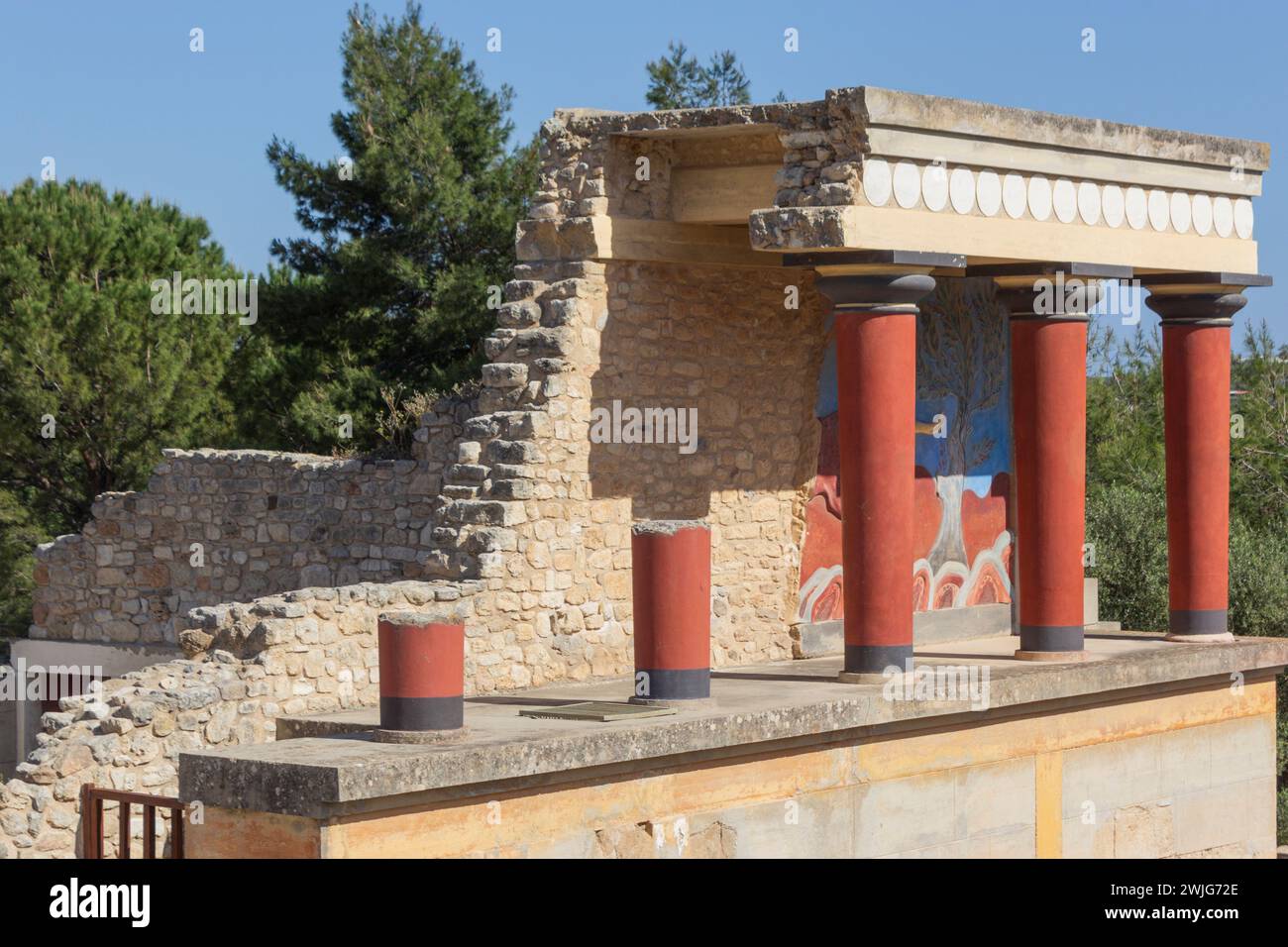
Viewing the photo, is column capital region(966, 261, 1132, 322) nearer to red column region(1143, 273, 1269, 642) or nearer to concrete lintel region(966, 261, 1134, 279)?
concrete lintel region(966, 261, 1134, 279)

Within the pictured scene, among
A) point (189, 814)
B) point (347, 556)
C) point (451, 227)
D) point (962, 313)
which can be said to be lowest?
point (189, 814)

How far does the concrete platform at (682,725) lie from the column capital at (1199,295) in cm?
248

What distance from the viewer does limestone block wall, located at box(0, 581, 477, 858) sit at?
392 inches

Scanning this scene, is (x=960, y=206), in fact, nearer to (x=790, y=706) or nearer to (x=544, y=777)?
(x=790, y=706)

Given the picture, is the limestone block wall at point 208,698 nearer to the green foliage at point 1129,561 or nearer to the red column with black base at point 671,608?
the red column with black base at point 671,608

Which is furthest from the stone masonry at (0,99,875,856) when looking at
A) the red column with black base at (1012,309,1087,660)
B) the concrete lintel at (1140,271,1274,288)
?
the concrete lintel at (1140,271,1274,288)

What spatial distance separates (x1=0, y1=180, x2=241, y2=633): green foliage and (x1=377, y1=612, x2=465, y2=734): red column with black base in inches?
626

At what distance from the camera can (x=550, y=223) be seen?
12.6 meters

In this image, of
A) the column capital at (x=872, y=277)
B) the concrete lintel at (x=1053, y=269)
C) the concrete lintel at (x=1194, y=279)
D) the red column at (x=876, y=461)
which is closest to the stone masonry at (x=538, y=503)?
the column capital at (x=872, y=277)

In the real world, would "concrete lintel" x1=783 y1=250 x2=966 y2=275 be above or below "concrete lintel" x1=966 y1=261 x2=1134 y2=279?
below

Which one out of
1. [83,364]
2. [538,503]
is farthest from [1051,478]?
[83,364]

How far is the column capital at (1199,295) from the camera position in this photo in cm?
1461

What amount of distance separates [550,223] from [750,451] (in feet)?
7.24

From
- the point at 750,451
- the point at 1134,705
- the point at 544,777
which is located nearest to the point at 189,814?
the point at 544,777
